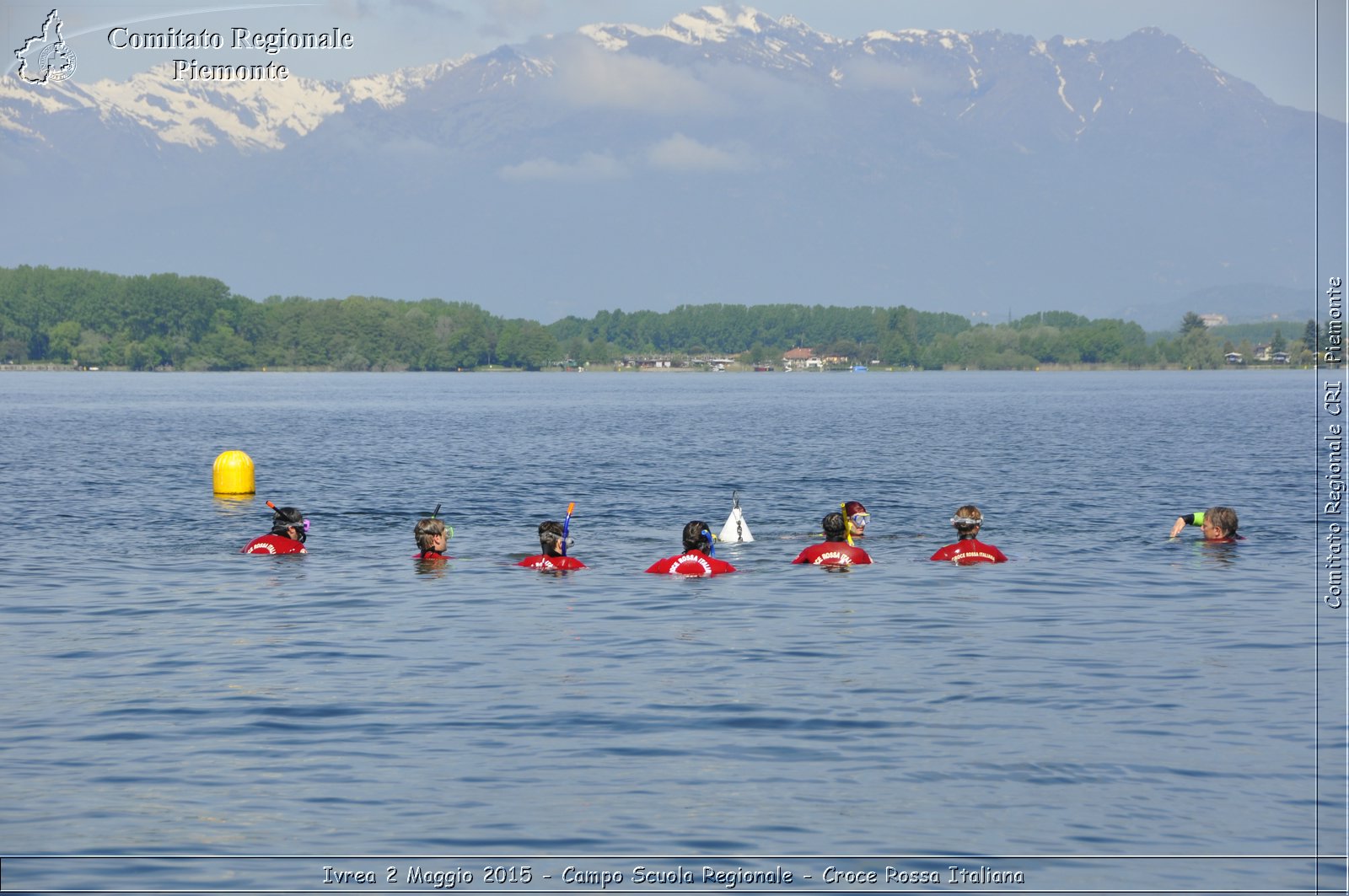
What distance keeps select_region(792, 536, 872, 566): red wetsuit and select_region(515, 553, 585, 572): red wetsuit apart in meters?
4.01

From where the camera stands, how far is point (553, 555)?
90.0 ft

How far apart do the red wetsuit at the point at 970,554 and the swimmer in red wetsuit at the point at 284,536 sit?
12.1 meters

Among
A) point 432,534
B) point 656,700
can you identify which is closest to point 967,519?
point 432,534

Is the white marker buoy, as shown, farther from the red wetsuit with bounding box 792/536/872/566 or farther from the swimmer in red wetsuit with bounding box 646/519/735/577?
the swimmer in red wetsuit with bounding box 646/519/735/577

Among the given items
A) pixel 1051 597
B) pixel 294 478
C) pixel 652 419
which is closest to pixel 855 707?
pixel 1051 597

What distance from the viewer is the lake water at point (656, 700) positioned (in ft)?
41.1

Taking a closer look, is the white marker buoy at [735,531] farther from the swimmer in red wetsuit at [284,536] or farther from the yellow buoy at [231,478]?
the yellow buoy at [231,478]

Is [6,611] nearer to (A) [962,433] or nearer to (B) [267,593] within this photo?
(B) [267,593]

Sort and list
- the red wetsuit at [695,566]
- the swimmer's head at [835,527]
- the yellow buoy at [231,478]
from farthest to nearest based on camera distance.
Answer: the yellow buoy at [231,478]
the swimmer's head at [835,527]
the red wetsuit at [695,566]

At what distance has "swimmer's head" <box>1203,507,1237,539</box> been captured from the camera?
100 feet

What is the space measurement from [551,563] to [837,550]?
16.8ft

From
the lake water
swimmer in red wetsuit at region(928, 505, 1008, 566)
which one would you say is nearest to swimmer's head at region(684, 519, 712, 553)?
the lake water

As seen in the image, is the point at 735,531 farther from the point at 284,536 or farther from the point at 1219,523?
the point at 1219,523

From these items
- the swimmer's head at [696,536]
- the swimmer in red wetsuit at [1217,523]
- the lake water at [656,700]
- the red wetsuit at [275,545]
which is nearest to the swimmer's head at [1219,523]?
the swimmer in red wetsuit at [1217,523]
